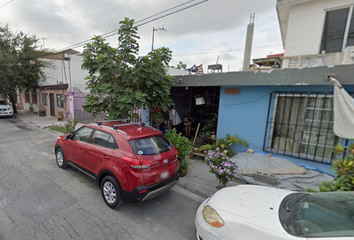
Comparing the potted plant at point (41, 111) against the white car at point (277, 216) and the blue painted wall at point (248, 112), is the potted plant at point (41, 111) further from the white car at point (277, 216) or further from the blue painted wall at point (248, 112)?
the white car at point (277, 216)

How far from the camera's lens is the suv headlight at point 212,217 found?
2006mm

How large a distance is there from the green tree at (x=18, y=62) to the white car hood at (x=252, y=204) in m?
18.8

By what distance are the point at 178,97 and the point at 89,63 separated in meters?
4.09

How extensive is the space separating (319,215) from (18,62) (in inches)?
818

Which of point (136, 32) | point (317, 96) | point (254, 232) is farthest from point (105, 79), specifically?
point (317, 96)

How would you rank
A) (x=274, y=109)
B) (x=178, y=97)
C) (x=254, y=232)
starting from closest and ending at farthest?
(x=254, y=232), (x=274, y=109), (x=178, y=97)

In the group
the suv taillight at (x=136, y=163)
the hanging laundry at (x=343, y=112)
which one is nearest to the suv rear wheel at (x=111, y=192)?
the suv taillight at (x=136, y=163)

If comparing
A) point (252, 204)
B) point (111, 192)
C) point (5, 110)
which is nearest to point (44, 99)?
point (5, 110)

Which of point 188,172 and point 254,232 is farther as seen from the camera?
point 188,172

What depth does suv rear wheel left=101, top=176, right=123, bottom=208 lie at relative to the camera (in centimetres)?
310

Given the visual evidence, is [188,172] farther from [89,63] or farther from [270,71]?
[89,63]

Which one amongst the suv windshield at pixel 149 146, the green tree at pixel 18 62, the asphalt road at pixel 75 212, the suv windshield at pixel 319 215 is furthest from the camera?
the green tree at pixel 18 62

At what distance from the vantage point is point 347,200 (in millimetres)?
1945

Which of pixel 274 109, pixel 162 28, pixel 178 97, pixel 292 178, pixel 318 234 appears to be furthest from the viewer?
pixel 162 28
